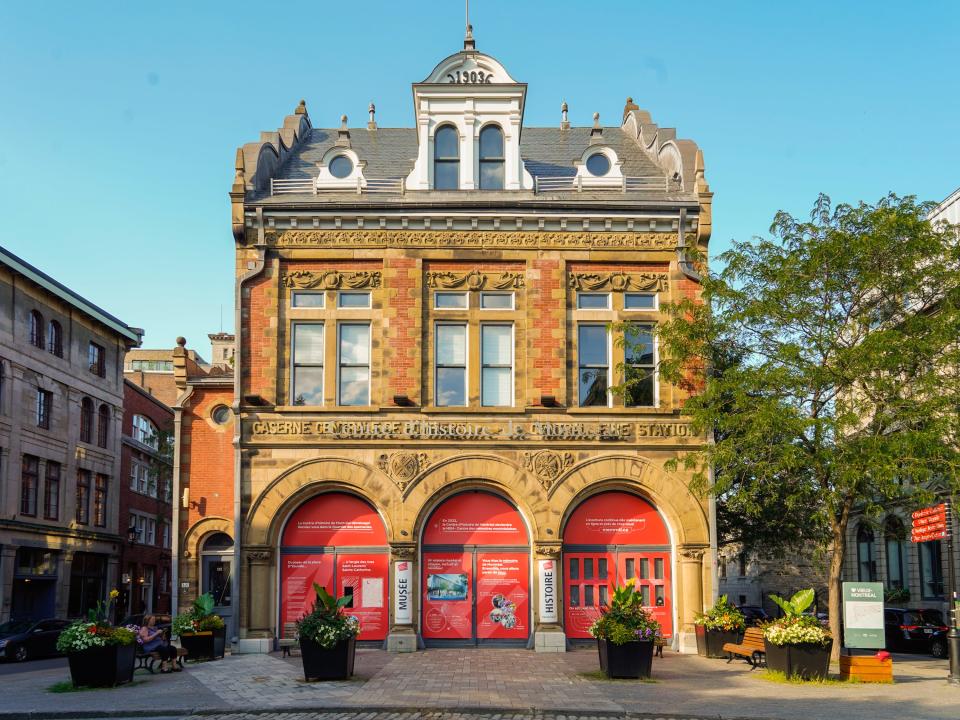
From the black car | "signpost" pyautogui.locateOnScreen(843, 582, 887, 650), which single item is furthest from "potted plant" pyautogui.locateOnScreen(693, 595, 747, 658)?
the black car

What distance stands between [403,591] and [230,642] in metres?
4.43

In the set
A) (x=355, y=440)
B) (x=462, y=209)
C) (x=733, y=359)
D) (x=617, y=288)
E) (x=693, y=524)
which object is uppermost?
(x=462, y=209)

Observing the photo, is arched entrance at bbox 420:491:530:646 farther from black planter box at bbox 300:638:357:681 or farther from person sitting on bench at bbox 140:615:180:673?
black planter box at bbox 300:638:357:681

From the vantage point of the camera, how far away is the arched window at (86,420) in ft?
156

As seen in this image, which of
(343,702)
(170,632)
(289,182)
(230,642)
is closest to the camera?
A: (343,702)

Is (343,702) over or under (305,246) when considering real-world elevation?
under

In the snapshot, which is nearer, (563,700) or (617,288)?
(563,700)

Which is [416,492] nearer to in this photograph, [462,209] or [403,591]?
[403,591]

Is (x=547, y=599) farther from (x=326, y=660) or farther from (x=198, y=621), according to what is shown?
(x=198, y=621)

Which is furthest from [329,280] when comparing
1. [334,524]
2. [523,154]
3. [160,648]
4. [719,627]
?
[719,627]

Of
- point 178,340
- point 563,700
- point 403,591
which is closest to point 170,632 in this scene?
point 403,591

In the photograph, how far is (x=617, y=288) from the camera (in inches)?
1038

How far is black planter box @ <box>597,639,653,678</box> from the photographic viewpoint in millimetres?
18922

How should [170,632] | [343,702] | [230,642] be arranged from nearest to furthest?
[343,702] < [170,632] < [230,642]
